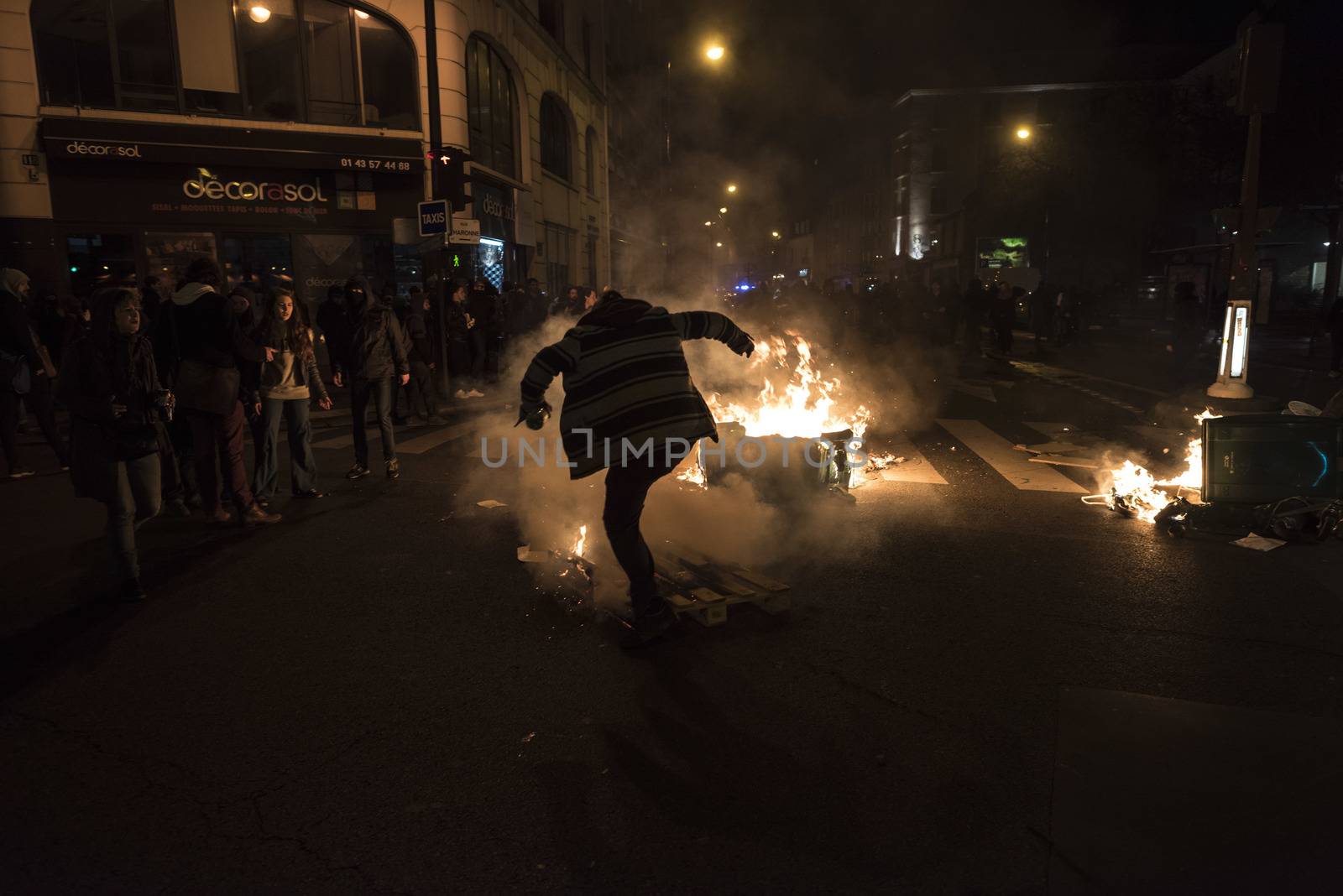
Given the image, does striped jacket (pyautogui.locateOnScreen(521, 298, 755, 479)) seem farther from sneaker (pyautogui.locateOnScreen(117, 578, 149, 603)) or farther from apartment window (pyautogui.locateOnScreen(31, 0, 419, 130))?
apartment window (pyautogui.locateOnScreen(31, 0, 419, 130))

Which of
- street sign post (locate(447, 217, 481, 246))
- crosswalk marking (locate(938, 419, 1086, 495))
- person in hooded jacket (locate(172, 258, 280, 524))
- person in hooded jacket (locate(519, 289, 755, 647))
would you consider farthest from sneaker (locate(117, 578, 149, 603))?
street sign post (locate(447, 217, 481, 246))

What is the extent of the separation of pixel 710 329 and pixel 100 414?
3194mm

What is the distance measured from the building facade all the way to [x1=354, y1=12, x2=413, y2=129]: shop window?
1.2 inches

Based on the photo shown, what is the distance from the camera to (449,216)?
481 inches

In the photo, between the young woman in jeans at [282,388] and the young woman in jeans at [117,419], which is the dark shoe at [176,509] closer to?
the young woman in jeans at [282,388]

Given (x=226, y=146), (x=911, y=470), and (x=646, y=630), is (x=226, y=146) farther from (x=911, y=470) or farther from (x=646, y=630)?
(x=646, y=630)

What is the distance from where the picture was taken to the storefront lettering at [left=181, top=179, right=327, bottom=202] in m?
15.0

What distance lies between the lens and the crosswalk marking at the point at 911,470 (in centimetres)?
757

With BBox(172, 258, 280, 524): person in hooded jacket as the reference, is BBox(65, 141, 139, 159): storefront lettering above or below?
above

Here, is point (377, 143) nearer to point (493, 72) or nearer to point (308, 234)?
point (308, 234)

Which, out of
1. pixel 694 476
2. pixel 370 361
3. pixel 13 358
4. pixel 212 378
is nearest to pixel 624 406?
pixel 694 476

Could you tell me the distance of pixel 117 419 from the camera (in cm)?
461

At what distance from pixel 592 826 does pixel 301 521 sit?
437 cm

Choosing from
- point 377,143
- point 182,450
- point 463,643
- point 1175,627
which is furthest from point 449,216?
point 1175,627
